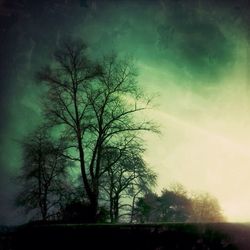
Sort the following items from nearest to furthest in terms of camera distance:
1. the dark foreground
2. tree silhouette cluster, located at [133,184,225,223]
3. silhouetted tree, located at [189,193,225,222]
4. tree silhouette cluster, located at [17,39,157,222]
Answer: the dark foreground < tree silhouette cluster, located at [17,39,157,222] < tree silhouette cluster, located at [133,184,225,223] < silhouetted tree, located at [189,193,225,222]

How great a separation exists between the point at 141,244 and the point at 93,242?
2.21 meters

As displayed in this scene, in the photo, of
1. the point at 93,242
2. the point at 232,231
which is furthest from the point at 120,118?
the point at 232,231

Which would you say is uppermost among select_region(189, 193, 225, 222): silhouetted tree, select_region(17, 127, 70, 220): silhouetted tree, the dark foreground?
select_region(189, 193, 225, 222): silhouetted tree

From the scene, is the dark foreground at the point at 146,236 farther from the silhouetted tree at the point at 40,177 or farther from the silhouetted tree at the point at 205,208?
the silhouetted tree at the point at 205,208

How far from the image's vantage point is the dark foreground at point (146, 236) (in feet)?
24.9

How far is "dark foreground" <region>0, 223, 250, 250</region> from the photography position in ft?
24.9

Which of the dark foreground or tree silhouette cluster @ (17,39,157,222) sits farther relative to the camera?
tree silhouette cluster @ (17,39,157,222)

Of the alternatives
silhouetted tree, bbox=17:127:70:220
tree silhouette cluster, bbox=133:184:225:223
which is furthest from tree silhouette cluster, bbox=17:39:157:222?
tree silhouette cluster, bbox=133:184:225:223

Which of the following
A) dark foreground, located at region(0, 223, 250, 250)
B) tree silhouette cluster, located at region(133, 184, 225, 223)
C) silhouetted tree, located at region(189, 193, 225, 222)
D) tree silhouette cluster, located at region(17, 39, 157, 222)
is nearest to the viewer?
dark foreground, located at region(0, 223, 250, 250)

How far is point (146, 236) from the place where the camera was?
371 inches

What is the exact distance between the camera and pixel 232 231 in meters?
7.58

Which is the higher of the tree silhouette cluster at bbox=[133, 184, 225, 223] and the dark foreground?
the tree silhouette cluster at bbox=[133, 184, 225, 223]

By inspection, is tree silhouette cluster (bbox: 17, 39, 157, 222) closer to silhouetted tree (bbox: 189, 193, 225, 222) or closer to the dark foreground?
the dark foreground

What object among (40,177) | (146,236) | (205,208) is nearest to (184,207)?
(205,208)
